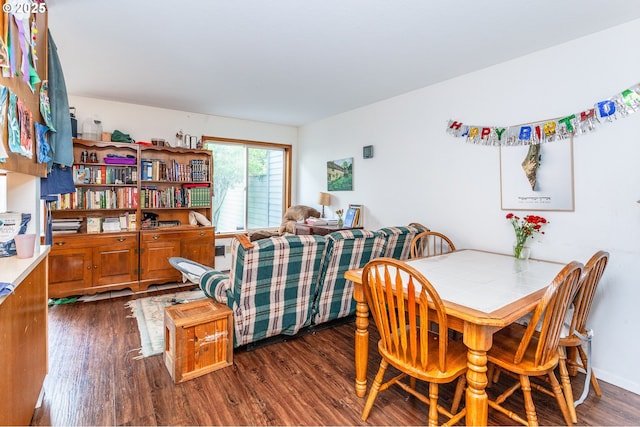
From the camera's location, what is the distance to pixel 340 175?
15.3 ft

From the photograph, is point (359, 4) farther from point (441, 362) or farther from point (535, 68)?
point (441, 362)

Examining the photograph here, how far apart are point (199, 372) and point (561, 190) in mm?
2938

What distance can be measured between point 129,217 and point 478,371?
13.5 ft

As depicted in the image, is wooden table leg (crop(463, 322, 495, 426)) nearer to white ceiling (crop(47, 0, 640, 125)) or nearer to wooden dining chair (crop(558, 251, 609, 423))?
wooden dining chair (crop(558, 251, 609, 423))

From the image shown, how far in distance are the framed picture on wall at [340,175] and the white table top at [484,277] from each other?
2.11 metres

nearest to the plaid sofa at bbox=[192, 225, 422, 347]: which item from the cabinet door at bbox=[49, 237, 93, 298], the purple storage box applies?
the cabinet door at bbox=[49, 237, 93, 298]

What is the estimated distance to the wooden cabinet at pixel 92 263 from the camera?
3.48 metres

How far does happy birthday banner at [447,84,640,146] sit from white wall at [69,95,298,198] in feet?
10.4

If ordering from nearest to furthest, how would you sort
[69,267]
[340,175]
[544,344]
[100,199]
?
[544,344] < [69,267] < [100,199] < [340,175]

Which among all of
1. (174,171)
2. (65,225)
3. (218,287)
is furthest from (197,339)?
(174,171)

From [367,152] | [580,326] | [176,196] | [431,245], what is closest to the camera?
[580,326]

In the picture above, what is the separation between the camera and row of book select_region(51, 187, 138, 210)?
372 centimetres

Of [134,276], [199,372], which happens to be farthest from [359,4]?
[134,276]

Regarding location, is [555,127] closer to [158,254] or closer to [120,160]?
[158,254]
